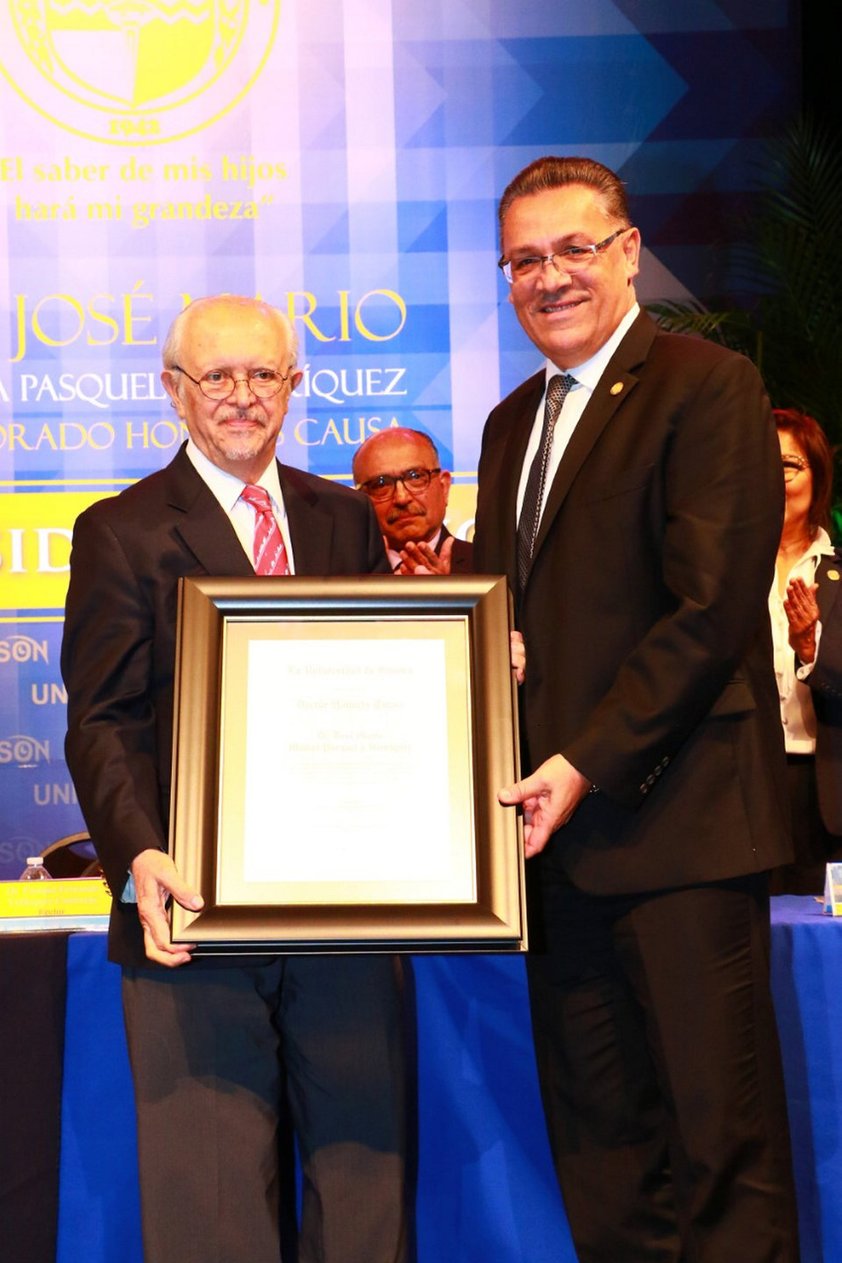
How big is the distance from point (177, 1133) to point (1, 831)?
11.0 ft

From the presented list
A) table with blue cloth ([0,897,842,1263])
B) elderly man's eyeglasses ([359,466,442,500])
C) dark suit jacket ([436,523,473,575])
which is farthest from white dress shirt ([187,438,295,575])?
elderly man's eyeglasses ([359,466,442,500])

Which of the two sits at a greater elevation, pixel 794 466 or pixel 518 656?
pixel 794 466

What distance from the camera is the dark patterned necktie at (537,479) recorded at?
7.29 ft

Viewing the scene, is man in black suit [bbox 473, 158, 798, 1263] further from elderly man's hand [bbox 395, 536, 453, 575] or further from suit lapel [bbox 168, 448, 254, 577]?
elderly man's hand [bbox 395, 536, 453, 575]

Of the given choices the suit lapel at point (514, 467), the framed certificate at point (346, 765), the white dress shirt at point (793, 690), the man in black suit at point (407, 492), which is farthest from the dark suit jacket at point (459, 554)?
the framed certificate at point (346, 765)

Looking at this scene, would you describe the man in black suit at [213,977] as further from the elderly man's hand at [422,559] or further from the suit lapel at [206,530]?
the elderly man's hand at [422,559]

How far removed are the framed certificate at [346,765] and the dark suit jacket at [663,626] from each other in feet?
0.46

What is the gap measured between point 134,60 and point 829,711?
3441 millimetres

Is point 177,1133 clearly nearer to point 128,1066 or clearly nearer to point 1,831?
point 128,1066

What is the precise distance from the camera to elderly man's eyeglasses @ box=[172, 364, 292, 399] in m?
2.16

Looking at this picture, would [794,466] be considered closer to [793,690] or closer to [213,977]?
[793,690]

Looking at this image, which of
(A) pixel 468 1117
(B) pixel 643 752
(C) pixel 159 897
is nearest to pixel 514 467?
(B) pixel 643 752

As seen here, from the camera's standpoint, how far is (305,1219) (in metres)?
2.16

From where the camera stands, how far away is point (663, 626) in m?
2.00
